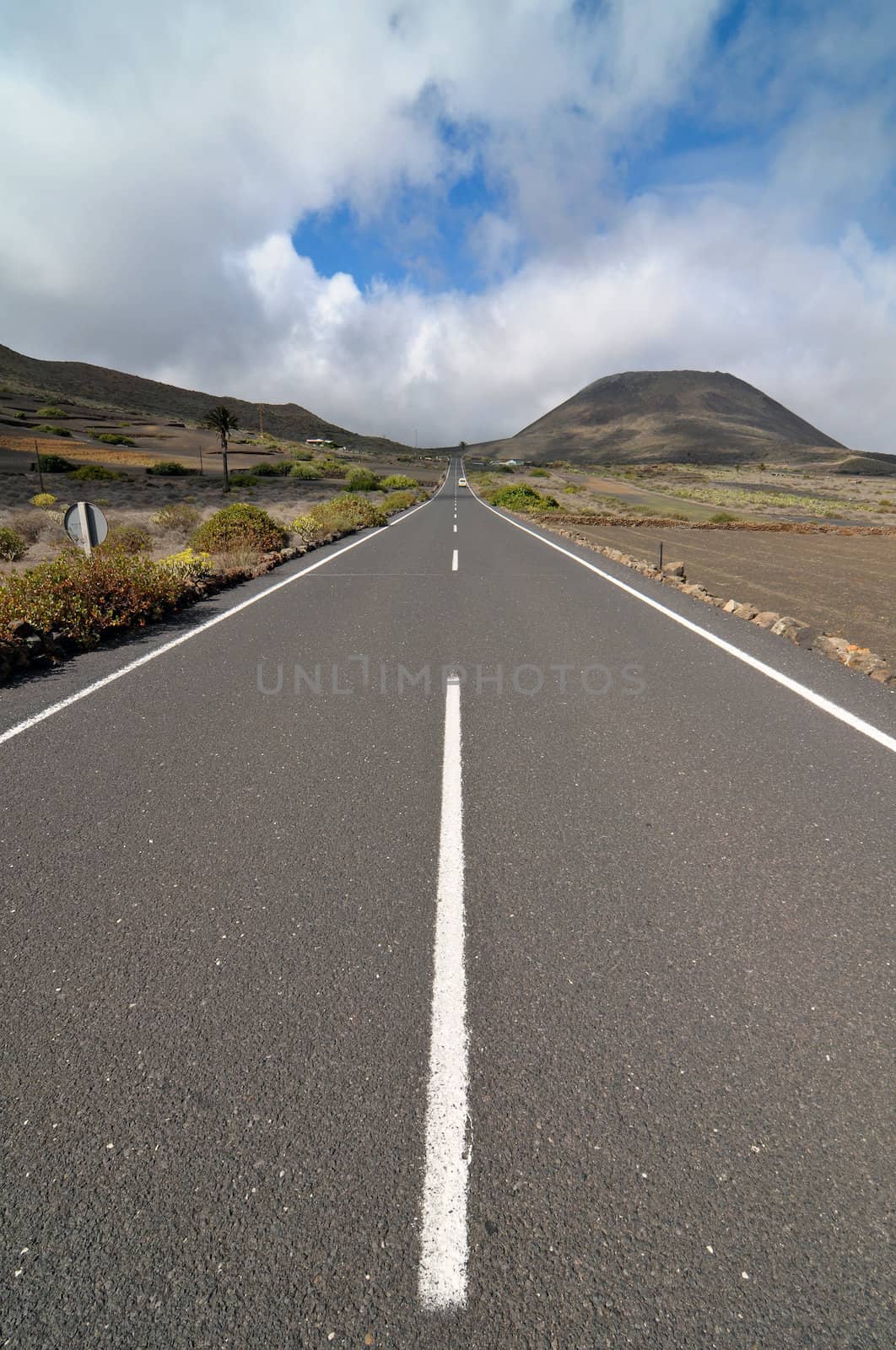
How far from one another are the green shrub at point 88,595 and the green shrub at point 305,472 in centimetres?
5497

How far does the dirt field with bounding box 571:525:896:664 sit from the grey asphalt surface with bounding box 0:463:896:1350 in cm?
600

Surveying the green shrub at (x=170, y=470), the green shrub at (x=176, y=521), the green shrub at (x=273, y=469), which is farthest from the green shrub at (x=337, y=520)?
the green shrub at (x=273, y=469)

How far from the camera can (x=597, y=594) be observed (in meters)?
11.0

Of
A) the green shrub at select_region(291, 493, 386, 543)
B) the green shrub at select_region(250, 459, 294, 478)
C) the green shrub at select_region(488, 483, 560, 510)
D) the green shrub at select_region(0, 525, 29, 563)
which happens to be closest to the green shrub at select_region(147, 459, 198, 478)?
the green shrub at select_region(250, 459, 294, 478)

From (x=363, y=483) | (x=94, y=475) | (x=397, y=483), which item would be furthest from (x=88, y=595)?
(x=397, y=483)

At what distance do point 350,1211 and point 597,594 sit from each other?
10195mm

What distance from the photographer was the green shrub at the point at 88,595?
23.4 feet

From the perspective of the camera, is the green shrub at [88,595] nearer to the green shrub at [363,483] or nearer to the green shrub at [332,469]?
the green shrub at [363,483]

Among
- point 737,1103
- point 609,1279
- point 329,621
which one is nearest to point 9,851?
point 609,1279

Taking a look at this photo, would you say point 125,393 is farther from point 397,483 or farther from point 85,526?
point 85,526

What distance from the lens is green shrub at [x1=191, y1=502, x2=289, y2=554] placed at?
14750 mm

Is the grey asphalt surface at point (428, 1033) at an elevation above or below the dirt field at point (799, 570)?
below

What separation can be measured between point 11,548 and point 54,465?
35.7 metres

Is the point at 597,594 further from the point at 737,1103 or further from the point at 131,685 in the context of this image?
the point at 737,1103
